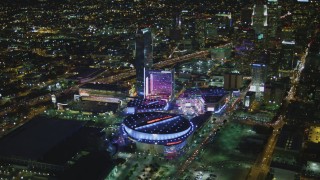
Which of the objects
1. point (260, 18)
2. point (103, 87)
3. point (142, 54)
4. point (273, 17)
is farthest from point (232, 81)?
point (273, 17)

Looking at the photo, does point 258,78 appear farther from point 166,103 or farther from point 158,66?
point 158,66

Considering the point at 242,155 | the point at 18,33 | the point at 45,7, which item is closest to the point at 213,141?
the point at 242,155

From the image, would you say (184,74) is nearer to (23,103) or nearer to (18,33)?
(23,103)

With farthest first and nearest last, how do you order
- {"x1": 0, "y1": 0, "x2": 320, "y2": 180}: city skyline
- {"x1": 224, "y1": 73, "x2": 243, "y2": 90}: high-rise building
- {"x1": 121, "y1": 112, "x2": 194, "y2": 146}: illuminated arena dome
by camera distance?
{"x1": 224, "y1": 73, "x2": 243, "y2": 90}: high-rise building
{"x1": 121, "y1": 112, "x2": 194, "y2": 146}: illuminated arena dome
{"x1": 0, "y1": 0, "x2": 320, "y2": 180}: city skyline

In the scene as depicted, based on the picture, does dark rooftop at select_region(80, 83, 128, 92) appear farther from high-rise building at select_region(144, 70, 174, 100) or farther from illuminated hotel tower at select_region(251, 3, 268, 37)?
illuminated hotel tower at select_region(251, 3, 268, 37)

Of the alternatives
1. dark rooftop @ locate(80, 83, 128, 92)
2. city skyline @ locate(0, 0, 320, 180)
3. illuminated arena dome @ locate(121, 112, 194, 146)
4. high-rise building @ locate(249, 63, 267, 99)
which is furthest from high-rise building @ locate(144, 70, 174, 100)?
high-rise building @ locate(249, 63, 267, 99)

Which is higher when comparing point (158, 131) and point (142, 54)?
point (142, 54)
